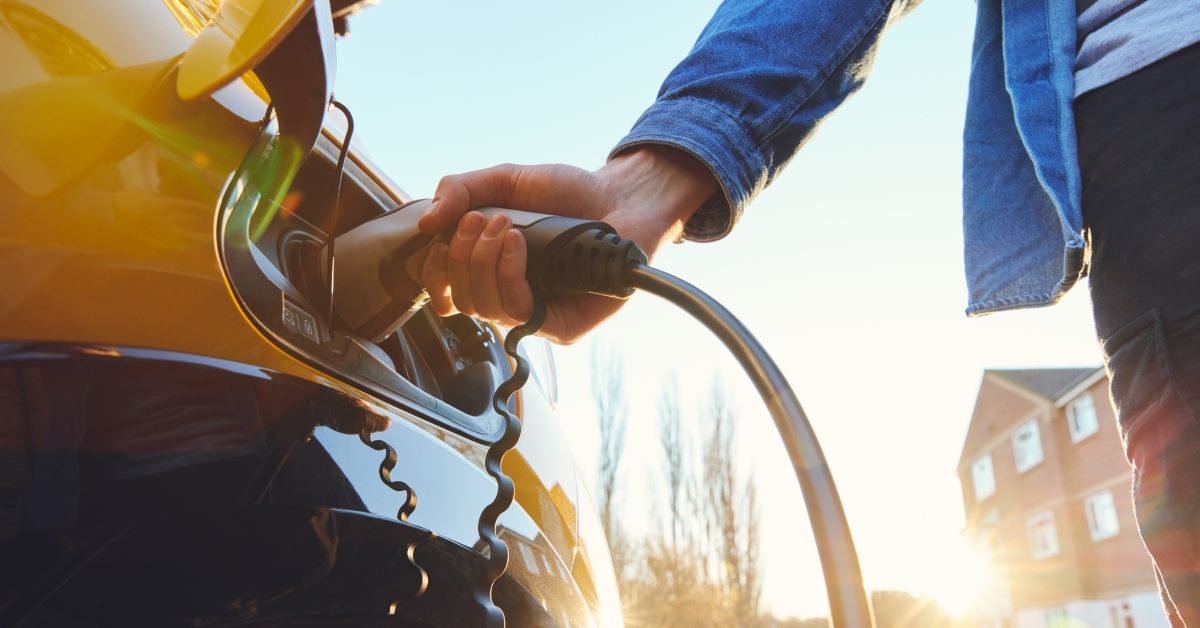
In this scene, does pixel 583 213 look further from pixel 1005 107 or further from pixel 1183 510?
pixel 1183 510

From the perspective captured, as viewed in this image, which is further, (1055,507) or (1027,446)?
(1027,446)

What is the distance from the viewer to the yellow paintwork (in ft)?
2.25

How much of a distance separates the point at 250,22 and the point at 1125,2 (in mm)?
1199

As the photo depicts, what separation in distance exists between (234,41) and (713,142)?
74 cm

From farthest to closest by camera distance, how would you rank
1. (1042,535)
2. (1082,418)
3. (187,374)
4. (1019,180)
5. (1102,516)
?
(1042,535)
(1082,418)
(1102,516)
(1019,180)
(187,374)

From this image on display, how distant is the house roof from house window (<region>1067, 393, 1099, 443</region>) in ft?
1.73

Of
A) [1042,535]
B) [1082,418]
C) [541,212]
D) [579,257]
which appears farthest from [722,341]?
[1042,535]

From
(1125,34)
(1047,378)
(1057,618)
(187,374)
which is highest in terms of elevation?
(1047,378)

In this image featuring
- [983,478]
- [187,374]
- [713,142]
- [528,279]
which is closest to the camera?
[187,374]

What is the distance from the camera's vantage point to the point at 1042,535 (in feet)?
78.1

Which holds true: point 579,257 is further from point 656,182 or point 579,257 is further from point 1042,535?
point 1042,535

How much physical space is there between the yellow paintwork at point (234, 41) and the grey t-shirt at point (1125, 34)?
42.4 inches

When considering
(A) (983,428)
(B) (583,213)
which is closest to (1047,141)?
(B) (583,213)

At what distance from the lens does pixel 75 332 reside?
0.64 meters
